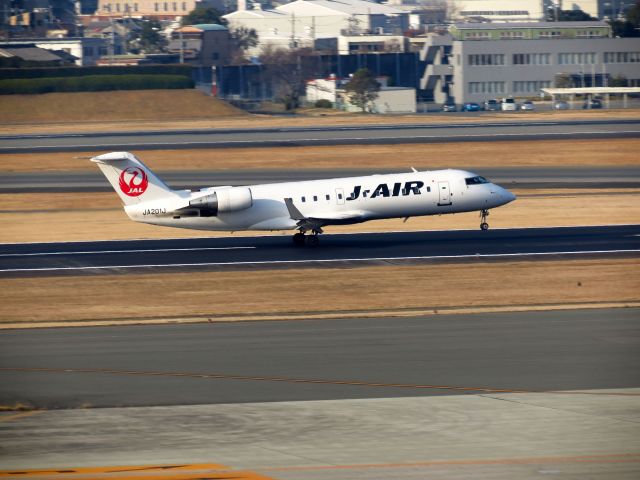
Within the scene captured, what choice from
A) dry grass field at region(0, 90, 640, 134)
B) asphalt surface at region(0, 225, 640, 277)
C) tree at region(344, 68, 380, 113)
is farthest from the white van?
asphalt surface at region(0, 225, 640, 277)

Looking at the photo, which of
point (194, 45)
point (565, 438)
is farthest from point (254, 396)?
point (194, 45)

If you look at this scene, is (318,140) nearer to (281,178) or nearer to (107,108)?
(281,178)

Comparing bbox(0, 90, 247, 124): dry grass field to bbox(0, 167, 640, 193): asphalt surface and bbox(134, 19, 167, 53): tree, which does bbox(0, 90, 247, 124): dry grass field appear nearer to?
bbox(0, 167, 640, 193): asphalt surface

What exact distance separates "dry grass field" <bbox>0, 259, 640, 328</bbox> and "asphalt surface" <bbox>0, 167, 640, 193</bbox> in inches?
1027

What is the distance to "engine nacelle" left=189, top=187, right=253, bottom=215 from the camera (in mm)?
47188

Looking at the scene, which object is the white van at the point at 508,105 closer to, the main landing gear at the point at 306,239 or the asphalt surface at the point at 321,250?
the asphalt surface at the point at 321,250

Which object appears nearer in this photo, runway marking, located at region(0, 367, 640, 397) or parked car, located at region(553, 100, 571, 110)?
runway marking, located at region(0, 367, 640, 397)

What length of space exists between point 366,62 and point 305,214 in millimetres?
113074

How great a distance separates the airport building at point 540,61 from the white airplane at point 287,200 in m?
86.8

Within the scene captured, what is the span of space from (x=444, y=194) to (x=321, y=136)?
46078 millimetres

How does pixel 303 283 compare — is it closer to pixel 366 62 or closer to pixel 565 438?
pixel 565 438

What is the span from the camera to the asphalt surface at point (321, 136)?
292 feet

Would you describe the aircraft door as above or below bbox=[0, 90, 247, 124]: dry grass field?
below

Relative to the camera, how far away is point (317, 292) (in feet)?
126
